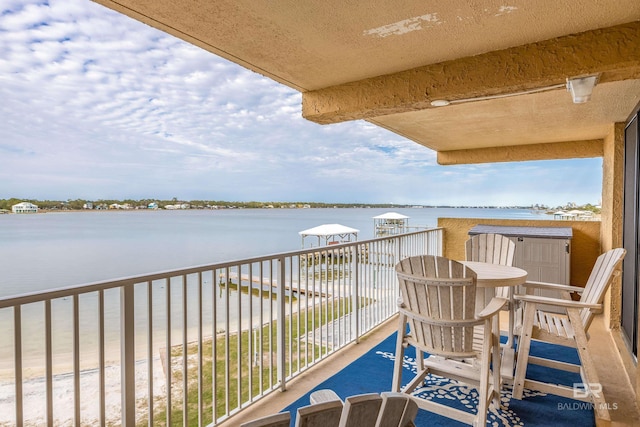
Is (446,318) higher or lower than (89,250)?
higher

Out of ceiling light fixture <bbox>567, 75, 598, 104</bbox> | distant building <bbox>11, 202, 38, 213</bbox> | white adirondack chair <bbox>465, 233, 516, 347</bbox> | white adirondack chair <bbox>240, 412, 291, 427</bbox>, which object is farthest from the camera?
distant building <bbox>11, 202, 38, 213</bbox>

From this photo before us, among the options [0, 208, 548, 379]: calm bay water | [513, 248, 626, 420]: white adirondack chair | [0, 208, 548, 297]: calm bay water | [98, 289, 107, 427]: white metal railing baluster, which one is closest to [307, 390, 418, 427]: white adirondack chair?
[98, 289, 107, 427]: white metal railing baluster

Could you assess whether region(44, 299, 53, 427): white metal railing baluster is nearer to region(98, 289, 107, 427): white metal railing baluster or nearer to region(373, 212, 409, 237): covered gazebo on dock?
region(98, 289, 107, 427): white metal railing baluster

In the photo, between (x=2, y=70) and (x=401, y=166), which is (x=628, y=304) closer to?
(x=2, y=70)

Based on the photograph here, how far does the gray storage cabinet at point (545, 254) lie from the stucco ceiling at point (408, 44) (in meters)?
2.10

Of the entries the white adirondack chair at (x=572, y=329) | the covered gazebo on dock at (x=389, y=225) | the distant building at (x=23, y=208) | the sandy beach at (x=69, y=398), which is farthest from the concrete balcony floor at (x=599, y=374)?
the covered gazebo on dock at (x=389, y=225)

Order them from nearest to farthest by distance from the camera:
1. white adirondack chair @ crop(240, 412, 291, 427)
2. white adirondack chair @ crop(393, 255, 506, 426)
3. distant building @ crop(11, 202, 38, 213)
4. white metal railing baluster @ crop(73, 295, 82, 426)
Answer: white adirondack chair @ crop(240, 412, 291, 427) < white metal railing baluster @ crop(73, 295, 82, 426) < white adirondack chair @ crop(393, 255, 506, 426) < distant building @ crop(11, 202, 38, 213)

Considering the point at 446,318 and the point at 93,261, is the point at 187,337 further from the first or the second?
the point at 93,261

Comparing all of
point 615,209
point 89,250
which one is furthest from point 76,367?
point 89,250

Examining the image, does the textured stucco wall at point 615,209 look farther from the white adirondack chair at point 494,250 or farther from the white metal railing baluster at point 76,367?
the white metal railing baluster at point 76,367

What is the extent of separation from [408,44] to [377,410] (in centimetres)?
218

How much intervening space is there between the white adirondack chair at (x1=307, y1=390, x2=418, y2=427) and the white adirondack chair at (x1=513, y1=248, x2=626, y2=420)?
7.19 feet

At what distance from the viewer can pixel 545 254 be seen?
4863mm

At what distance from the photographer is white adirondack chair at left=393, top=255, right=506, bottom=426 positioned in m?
2.19
